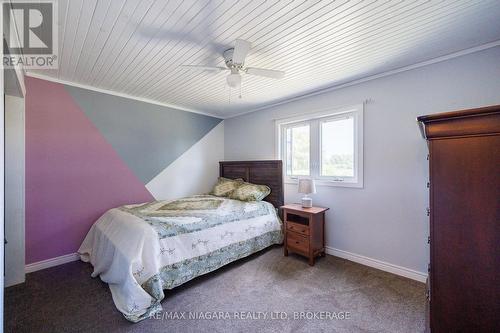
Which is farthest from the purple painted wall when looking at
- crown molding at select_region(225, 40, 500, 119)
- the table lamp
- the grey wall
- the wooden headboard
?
the grey wall

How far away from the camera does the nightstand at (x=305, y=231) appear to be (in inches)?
111

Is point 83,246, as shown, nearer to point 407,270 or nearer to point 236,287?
point 236,287

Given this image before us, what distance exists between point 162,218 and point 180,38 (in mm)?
1835

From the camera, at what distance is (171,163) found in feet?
13.0

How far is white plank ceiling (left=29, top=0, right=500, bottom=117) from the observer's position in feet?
5.10

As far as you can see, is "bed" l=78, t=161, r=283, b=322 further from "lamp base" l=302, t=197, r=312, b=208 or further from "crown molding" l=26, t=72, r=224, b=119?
"crown molding" l=26, t=72, r=224, b=119

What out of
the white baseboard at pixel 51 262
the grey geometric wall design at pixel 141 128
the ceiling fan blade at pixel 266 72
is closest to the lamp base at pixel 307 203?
the ceiling fan blade at pixel 266 72

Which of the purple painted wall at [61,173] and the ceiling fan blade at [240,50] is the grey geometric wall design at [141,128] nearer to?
the purple painted wall at [61,173]

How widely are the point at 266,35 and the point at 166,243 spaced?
213cm

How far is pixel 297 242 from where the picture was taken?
2938 millimetres

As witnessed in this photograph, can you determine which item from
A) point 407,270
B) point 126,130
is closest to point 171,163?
point 126,130

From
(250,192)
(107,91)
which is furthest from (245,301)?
(107,91)

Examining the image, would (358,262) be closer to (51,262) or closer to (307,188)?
(307,188)

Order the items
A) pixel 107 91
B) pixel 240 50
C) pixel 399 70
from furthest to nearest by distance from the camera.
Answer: pixel 107 91
pixel 399 70
pixel 240 50
